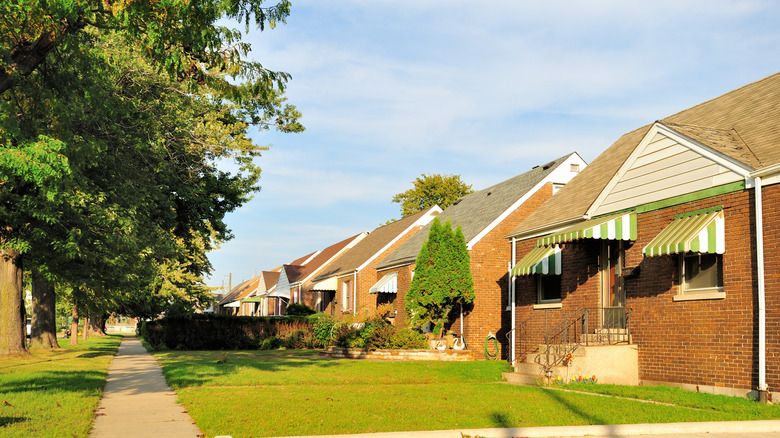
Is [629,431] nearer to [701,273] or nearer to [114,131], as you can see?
[701,273]

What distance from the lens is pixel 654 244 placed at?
13.6 meters

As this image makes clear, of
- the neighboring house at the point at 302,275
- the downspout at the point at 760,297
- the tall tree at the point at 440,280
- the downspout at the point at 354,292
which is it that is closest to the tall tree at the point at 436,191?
the neighboring house at the point at 302,275

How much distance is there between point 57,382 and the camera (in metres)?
14.5

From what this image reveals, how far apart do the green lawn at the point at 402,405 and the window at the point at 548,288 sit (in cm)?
376

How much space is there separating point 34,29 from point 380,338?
1593 cm

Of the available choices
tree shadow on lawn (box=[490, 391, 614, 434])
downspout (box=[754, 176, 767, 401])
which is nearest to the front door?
downspout (box=[754, 176, 767, 401])

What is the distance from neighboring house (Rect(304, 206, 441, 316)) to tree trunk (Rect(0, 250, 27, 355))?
15.5 metres

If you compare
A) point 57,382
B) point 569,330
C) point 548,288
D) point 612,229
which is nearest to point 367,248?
point 548,288

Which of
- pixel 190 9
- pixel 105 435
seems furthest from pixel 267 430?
pixel 190 9

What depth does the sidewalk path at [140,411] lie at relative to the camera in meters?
8.88

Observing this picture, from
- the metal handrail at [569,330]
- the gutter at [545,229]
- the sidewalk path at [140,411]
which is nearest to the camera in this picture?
the sidewalk path at [140,411]

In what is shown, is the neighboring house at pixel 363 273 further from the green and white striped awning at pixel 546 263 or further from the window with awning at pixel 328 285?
the green and white striped awning at pixel 546 263

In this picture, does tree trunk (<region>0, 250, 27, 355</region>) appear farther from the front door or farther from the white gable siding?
the white gable siding

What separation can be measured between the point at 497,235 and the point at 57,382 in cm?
1643
